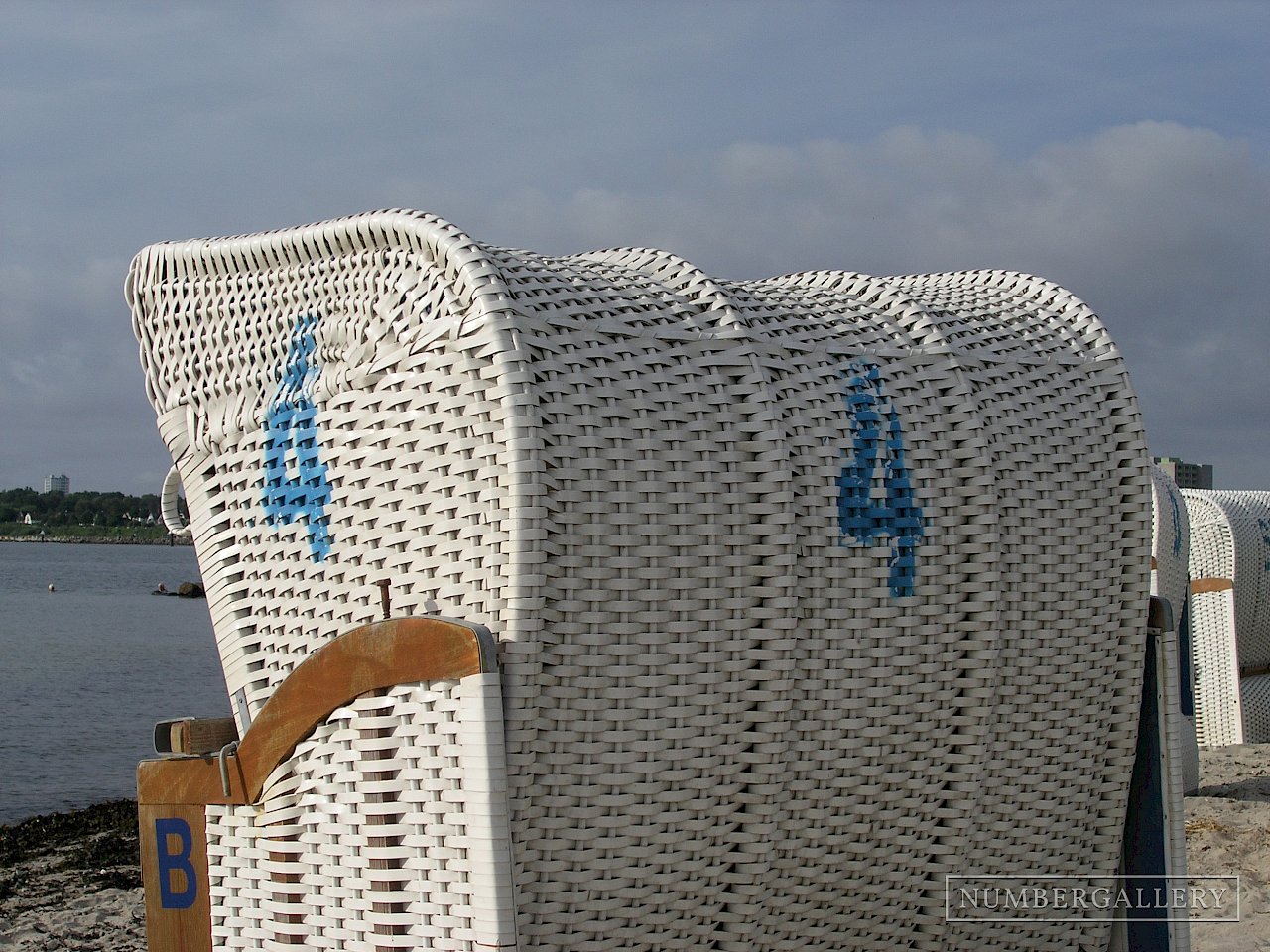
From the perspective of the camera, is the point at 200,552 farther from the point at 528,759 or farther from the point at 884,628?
the point at 884,628

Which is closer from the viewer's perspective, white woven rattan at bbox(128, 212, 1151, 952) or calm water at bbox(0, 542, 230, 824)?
white woven rattan at bbox(128, 212, 1151, 952)

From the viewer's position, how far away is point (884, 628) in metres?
3.42

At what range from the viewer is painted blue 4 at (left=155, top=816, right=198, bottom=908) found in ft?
12.3

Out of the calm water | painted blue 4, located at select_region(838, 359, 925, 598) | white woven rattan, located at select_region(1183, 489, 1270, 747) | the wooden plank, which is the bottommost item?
the calm water

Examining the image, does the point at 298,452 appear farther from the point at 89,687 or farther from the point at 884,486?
the point at 89,687

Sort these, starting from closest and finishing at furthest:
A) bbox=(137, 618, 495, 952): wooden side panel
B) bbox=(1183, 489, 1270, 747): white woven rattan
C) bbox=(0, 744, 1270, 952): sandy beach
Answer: bbox=(137, 618, 495, 952): wooden side panel
bbox=(0, 744, 1270, 952): sandy beach
bbox=(1183, 489, 1270, 747): white woven rattan

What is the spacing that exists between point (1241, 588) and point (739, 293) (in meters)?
10.5

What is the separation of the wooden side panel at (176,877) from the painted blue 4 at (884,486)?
1.97m

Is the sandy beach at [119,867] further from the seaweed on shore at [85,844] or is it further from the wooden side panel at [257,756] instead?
the wooden side panel at [257,756]

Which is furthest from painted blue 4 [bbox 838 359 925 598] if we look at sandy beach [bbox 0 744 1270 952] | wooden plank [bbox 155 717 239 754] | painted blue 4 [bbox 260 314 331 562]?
sandy beach [bbox 0 744 1270 952]

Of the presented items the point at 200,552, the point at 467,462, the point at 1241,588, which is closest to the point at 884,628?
the point at 467,462

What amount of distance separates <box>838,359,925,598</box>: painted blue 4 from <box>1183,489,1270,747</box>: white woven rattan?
9.86 m

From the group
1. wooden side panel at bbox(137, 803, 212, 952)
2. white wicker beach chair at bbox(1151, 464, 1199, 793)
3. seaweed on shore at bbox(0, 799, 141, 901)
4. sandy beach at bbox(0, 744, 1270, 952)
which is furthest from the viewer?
seaweed on shore at bbox(0, 799, 141, 901)

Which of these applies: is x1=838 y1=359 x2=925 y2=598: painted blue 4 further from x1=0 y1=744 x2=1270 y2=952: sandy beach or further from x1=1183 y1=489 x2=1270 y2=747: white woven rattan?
x1=1183 y1=489 x2=1270 y2=747: white woven rattan
